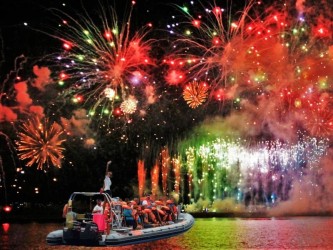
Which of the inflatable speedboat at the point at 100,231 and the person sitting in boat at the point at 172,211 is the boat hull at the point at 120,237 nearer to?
the inflatable speedboat at the point at 100,231

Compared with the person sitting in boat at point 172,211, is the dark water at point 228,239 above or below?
below

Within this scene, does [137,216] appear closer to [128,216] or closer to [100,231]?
[128,216]

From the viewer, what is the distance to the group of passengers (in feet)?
83.4

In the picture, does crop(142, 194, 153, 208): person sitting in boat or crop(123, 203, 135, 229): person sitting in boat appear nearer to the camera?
crop(123, 203, 135, 229): person sitting in boat

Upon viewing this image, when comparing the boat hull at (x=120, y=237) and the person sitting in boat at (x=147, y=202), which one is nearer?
the boat hull at (x=120, y=237)

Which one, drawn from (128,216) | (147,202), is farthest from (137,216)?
(147,202)

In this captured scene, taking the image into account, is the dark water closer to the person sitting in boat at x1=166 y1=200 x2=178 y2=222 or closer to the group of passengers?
the person sitting in boat at x1=166 y1=200 x2=178 y2=222

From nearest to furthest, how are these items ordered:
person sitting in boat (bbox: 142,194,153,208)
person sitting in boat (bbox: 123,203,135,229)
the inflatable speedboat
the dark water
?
the inflatable speedboat → the dark water → person sitting in boat (bbox: 123,203,135,229) → person sitting in boat (bbox: 142,194,153,208)

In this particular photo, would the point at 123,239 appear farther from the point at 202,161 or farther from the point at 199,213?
the point at 202,161

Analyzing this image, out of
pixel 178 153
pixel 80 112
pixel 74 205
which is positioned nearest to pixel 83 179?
pixel 74 205

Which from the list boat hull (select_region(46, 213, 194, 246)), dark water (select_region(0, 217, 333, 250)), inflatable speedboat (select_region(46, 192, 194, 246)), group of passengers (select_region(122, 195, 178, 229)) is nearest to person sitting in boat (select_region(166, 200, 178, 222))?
group of passengers (select_region(122, 195, 178, 229))

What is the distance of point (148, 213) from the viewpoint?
27.3 m

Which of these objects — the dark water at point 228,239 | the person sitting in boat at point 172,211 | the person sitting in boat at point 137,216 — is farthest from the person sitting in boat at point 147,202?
the dark water at point 228,239

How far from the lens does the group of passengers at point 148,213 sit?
2541 cm
